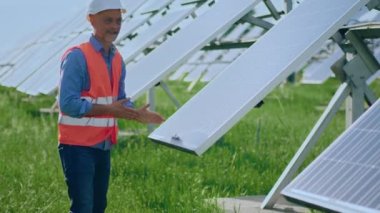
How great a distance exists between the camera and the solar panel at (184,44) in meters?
5.35

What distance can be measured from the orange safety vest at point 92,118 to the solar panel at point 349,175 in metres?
1.09

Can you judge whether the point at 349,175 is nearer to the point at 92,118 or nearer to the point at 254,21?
the point at 92,118

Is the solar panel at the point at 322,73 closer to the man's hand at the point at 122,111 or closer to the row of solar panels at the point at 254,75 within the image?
the row of solar panels at the point at 254,75

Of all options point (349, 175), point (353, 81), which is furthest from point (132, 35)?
point (349, 175)

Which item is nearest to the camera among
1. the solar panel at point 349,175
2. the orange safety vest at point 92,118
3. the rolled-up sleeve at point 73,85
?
the solar panel at point 349,175

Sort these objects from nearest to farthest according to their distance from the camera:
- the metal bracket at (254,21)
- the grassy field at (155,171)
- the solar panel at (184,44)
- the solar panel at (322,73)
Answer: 1. the grassy field at (155,171)
2. the solar panel at (184,44)
3. the metal bracket at (254,21)
4. the solar panel at (322,73)

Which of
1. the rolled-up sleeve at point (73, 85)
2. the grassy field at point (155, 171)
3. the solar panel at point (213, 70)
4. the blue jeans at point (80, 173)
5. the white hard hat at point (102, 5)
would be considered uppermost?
the white hard hat at point (102, 5)

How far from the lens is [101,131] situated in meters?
3.65

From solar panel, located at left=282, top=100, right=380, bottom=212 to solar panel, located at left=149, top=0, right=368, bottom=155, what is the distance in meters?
0.77

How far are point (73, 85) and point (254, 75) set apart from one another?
1.00 meters

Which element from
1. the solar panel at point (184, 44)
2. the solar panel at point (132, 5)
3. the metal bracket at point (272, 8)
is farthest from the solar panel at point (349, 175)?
the solar panel at point (132, 5)

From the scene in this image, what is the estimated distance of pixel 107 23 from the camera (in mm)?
3564

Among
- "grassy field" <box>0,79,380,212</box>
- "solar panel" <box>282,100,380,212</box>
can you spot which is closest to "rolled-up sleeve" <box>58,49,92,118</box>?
"solar panel" <box>282,100,380,212</box>

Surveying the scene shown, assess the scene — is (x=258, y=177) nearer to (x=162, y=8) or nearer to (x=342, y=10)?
(x=342, y=10)
